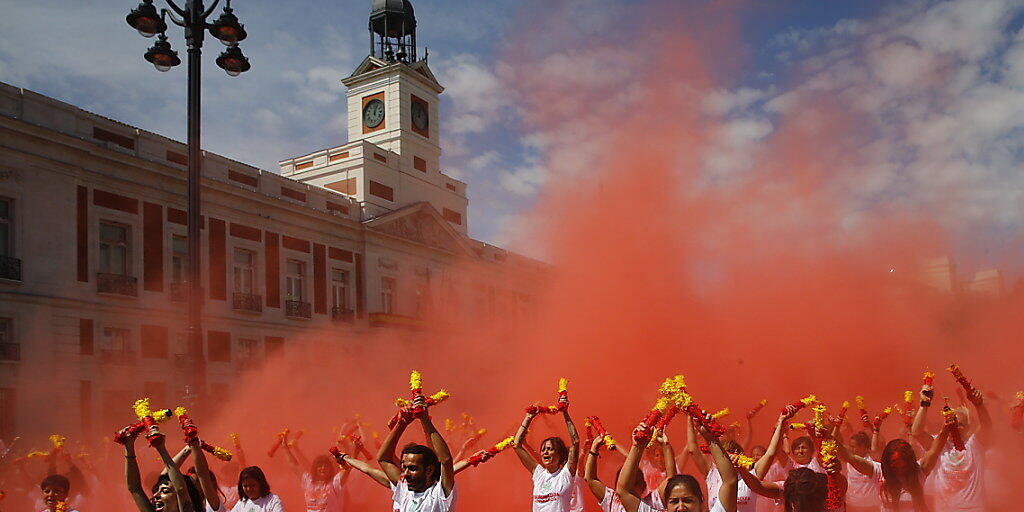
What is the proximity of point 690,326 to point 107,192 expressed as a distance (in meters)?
15.9

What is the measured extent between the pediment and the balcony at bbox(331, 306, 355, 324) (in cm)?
350

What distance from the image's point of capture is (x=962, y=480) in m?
A: 7.02

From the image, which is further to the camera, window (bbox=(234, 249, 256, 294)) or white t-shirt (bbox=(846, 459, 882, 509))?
window (bbox=(234, 249, 256, 294))

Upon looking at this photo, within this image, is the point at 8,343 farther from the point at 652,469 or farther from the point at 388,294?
the point at 652,469

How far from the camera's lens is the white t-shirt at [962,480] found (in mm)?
7008

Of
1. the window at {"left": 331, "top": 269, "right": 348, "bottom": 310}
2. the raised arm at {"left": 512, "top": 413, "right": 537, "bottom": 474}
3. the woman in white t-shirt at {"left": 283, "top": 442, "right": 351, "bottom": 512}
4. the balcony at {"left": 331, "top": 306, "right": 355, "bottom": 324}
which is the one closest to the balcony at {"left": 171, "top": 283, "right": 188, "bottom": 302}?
the balcony at {"left": 331, "top": 306, "right": 355, "bottom": 324}

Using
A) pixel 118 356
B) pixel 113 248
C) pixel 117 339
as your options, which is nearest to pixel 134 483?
pixel 118 356

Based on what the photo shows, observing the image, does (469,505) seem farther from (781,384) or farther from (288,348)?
(288,348)

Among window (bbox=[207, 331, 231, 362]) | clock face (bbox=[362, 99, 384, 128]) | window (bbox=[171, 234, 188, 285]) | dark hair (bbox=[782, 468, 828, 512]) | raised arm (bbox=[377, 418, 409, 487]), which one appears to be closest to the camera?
dark hair (bbox=[782, 468, 828, 512])

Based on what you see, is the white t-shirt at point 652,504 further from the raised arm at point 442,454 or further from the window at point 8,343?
the window at point 8,343

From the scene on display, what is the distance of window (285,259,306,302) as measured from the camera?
1242 inches

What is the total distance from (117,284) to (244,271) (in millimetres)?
5321

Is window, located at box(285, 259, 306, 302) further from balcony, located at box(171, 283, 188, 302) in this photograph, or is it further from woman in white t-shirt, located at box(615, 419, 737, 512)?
woman in white t-shirt, located at box(615, 419, 737, 512)

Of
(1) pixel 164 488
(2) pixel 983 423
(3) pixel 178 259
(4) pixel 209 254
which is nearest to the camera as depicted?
(1) pixel 164 488
